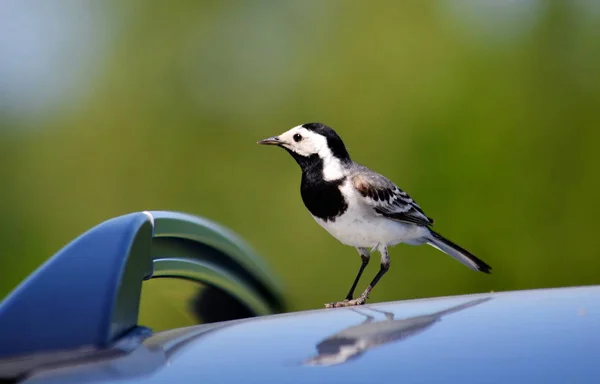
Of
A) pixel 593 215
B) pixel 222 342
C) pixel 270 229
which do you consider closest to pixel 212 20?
pixel 270 229

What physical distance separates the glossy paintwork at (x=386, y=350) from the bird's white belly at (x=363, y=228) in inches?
90.4

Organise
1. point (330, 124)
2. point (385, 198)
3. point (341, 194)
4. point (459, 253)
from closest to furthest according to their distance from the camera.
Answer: point (341, 194) → point (385, 198) → point (459, 253) → point (330, 124)

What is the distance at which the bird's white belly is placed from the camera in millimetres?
3982

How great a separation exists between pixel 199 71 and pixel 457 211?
630 cm

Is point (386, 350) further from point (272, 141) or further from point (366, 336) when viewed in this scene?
point (272, 141)

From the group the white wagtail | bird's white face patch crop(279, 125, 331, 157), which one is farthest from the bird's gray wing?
bird's white face patch crop(279, 125, 331, 157)

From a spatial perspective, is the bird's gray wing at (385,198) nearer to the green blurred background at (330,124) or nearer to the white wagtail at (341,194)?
the white wagtail at (341,194)

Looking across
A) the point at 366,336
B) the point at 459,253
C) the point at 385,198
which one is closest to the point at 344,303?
the point at 385,198

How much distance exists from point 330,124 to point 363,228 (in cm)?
1019

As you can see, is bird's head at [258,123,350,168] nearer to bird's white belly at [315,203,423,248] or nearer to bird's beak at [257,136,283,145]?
bird's beak at [257,136,283,145]

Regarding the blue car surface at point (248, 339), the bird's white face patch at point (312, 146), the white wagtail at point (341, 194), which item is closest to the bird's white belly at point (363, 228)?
the white wagtail at point (341, 194)

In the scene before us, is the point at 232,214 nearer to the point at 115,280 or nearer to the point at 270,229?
the point at 270,229

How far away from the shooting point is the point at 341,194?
4020 mm

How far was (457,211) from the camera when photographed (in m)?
12.7
